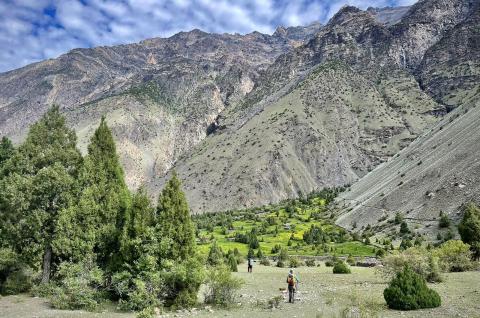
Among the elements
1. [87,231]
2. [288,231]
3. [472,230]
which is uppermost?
[288,231]

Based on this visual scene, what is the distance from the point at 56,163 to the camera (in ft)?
86.5

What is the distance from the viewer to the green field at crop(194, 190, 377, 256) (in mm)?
61922

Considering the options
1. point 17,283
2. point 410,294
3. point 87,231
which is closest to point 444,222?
point 410,294

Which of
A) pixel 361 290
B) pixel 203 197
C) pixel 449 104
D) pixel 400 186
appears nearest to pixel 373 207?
pixel 400 186

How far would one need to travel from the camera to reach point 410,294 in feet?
63.8

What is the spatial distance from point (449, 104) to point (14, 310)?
162301 mm

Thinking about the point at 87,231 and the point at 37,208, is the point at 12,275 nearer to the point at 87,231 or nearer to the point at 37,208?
the point at 37,208

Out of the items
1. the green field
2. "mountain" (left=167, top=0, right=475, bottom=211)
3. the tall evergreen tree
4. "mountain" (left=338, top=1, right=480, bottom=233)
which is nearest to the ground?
the tall evergreen tree

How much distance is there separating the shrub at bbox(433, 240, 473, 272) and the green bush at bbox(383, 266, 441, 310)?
1173cm

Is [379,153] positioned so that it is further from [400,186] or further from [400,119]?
[400,186]

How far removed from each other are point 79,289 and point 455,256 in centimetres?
2427

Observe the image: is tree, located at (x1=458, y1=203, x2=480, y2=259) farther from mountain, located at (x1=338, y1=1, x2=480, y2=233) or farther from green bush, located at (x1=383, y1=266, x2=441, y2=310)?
mountain, located at (x1=338, y1=1, x2=480, y2=233)

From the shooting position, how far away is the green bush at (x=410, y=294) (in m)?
19.3

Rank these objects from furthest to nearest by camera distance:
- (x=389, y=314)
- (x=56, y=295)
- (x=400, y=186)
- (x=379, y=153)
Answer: (x=379, y=153) → (x=400, y=186) → (x=56, y=295) → (x=389, y=314)
